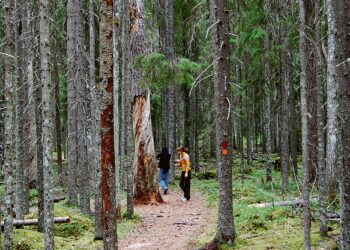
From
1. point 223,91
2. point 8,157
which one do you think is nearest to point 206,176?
point 223,91

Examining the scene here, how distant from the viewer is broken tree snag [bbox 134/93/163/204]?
15047 mm

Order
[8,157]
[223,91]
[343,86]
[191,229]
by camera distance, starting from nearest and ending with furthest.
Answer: [343,86] < [8,157] < [223,91] < [191,229]

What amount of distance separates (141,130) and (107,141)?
8971mm

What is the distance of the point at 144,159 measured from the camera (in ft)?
49.9

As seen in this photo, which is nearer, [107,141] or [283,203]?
[107,141]

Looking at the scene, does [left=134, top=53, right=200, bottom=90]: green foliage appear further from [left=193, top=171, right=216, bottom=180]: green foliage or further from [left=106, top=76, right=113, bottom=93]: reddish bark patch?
[left=193, top=171, right=216, bottom=180]: green foliage

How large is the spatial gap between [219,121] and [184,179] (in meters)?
7.95

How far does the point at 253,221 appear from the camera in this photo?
1022cm

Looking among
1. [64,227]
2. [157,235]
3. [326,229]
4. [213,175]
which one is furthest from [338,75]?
[213,175]

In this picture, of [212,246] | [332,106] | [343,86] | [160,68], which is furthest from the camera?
[160,68]

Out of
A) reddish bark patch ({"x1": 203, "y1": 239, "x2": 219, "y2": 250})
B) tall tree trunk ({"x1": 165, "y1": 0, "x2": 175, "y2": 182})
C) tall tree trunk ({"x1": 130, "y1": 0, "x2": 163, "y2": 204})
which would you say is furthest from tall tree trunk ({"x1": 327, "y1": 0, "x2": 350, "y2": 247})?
tall tree trunk ({"x1": 165, "y1": 0, "x2": 175, "y2": 182})

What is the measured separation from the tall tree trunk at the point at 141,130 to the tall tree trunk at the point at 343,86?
9167 millimetres

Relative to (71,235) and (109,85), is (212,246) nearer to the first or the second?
(109,85)

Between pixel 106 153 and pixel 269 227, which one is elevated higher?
pixel 106 153
